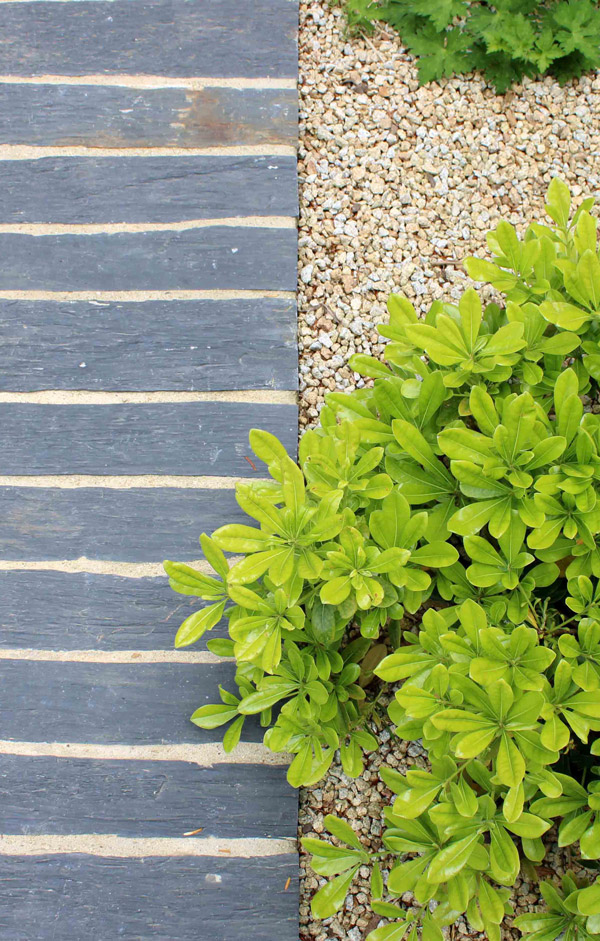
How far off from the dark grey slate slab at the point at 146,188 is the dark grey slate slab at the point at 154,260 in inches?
2.2

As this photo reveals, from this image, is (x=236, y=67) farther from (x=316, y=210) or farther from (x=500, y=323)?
(x=500, y=323)

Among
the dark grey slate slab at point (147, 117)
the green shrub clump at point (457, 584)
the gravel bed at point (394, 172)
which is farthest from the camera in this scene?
the dark grey slate slab at point (147, 117)

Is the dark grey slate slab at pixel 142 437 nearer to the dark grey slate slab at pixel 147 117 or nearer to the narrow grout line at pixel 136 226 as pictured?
the narrow grout line at pixel 136 226

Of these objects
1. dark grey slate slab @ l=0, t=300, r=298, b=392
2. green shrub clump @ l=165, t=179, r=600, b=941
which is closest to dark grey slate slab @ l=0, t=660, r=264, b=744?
green shrub clump @ l=165, t=179, r=600, b=941

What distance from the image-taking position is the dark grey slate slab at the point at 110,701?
61.2 inches

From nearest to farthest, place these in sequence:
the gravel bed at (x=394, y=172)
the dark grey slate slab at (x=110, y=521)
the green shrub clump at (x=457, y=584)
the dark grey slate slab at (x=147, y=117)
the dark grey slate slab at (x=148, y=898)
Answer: the green shrub clump at (x=457, y=584)
the dark grey slate slab at (x=148, y=898)
the dark grey slate slab at (x=110, y=521)
the gravel bed at (x=394, y=172)
the dark grey slate slab at (x=147, y=117)

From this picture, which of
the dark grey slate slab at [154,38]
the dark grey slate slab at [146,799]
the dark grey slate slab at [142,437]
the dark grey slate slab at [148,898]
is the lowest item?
the dark grey slate slab at [148,898]

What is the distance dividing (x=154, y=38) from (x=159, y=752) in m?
1.86

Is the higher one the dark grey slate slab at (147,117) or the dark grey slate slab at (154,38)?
the dark grey slate slab at (154,38)

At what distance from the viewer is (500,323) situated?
1.46 meters

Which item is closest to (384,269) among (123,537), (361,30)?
(361,30)

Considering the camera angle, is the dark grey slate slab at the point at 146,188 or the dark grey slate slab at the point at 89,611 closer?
the dark grey slate slab at the point at 89,611

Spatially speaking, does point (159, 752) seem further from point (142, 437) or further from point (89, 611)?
point (142, 437)

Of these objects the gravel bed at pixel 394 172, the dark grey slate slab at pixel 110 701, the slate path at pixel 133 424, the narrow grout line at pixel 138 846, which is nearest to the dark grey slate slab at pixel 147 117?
the slate path at pixel 133 424
